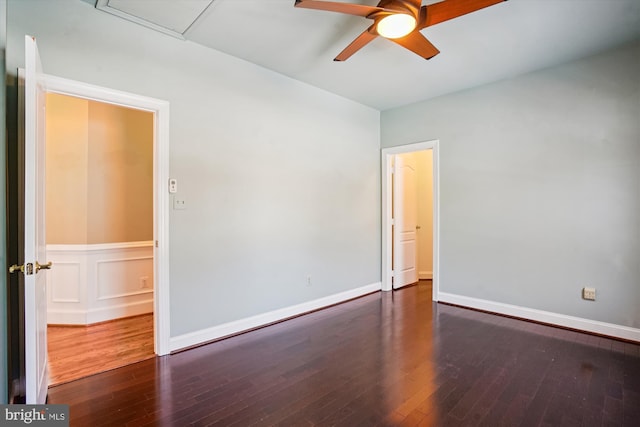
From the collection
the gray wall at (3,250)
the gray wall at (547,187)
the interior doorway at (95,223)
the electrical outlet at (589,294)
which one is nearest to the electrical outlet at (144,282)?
the interior doorway at (95,223)

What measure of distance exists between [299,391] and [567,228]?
323 cm

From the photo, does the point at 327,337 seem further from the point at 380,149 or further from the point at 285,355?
the point at 380,149

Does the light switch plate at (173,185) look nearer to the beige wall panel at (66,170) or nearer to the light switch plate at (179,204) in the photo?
the light switch plate at (179,204)

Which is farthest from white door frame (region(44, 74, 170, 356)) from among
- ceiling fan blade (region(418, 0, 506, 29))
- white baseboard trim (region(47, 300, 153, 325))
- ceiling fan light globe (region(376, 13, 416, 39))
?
ceiling fan blade (region(418, 0, 506, 29))

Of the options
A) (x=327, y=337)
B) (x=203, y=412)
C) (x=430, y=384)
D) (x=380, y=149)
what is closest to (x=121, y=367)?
(x=203, y=412)

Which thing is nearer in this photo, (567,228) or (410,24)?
(410,24)

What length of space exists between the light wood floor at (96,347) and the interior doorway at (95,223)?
21 mm

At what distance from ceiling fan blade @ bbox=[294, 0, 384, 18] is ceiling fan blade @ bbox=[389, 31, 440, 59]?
1.29ft

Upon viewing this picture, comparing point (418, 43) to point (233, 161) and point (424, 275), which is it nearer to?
→ point (233, 161)

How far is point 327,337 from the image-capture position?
10.3 feet

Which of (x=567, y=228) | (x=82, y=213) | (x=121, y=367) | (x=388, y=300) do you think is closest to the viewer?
(x=121, y=367)

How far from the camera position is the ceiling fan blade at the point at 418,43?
2.32 m

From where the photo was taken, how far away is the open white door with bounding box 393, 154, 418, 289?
4.99 m

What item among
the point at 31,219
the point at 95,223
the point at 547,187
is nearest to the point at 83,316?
the point at 95,223
